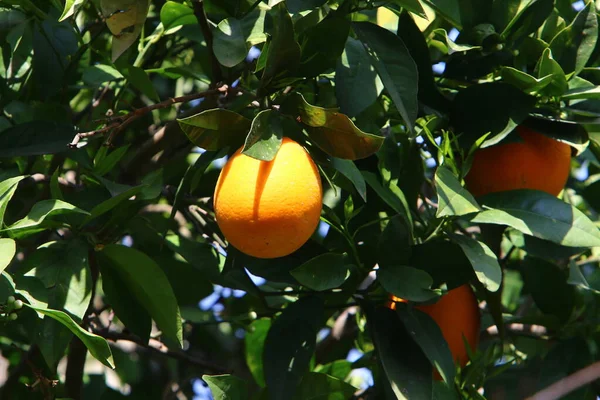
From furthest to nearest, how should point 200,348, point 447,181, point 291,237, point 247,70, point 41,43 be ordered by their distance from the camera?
1. point 200,348
2. point 41,43
3. point 247,70
4. point 447,181
5. point 291,237

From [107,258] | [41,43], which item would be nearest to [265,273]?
[107,258]

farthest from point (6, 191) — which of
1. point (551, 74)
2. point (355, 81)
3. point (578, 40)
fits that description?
point (578, 40)

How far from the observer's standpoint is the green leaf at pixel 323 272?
1.27 meters

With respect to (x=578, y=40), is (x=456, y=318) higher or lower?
lower

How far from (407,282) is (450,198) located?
15 cm

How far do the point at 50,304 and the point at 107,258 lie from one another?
0.15 metres

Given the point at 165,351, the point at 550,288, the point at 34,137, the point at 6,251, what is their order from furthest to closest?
the point at 165,351 < the point at 550,288 < the point at 34,137 < the point at 6,251

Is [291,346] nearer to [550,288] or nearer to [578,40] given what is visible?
[550,288]

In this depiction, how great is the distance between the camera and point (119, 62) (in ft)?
4.86

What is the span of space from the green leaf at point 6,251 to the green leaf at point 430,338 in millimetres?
603

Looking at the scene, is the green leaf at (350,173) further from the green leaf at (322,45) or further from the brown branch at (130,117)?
the brown branch at (130,117)

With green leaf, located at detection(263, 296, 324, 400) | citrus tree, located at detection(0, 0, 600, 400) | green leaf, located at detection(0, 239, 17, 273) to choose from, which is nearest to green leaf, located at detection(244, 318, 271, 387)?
citrus tree, located at detection(0, 0, 600, 400)

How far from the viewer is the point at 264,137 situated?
1118 mm

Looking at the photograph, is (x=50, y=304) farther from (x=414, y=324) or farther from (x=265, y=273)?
(x=414, y=324)
